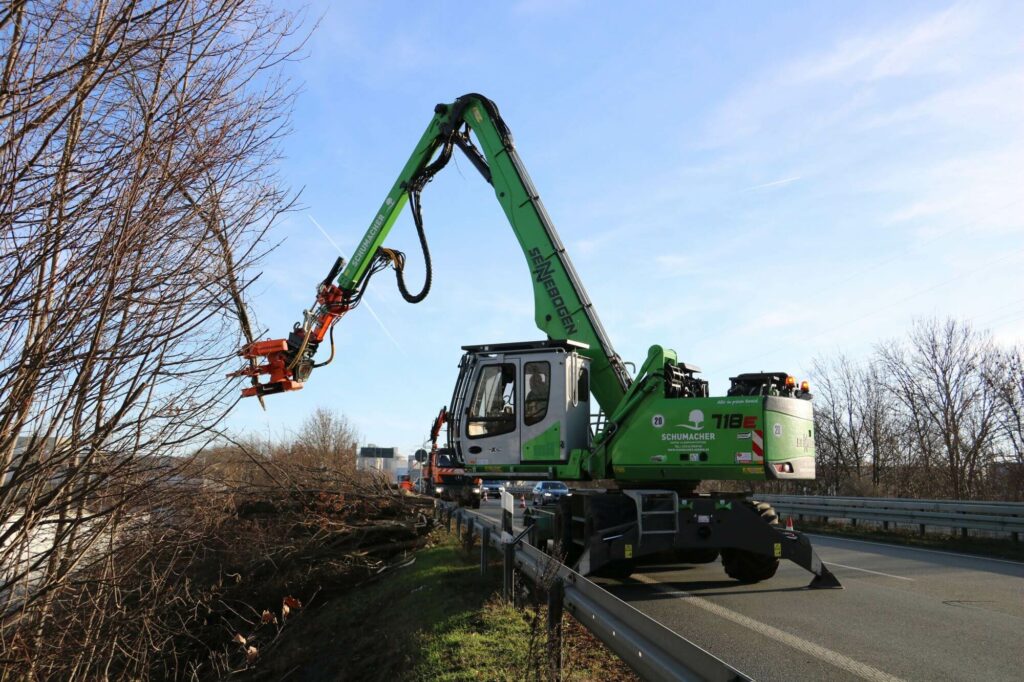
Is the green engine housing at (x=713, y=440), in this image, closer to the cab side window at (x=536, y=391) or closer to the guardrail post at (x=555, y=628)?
the cab side window at (x=536, y=391)

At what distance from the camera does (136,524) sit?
15.6 feet

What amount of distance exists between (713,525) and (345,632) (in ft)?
16.7

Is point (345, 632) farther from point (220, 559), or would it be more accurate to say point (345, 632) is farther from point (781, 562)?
point (781, 562)

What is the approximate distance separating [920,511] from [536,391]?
13580 millimetres

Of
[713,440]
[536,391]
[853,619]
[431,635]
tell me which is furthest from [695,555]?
[431,635]

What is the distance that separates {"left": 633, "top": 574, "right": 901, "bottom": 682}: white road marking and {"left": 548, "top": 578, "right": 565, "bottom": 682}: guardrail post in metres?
2.59

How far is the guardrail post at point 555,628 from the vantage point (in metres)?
4.66

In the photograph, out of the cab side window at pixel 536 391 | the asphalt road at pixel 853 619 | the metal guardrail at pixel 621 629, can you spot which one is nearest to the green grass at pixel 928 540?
the asphalt road at pixel 853 619

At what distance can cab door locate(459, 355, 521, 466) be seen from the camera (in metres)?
10.2

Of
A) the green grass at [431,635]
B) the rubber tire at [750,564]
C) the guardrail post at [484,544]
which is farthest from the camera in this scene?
the rubber tire at [750,564]

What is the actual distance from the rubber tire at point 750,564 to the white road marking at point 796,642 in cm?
99

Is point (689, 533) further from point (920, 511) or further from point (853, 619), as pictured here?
point (920, 511)

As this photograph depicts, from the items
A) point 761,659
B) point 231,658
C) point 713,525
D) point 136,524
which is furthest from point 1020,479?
point 136,524

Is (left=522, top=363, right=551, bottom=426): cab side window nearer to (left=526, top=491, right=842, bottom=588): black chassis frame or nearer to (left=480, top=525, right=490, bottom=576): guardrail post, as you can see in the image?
(left=526, top=491, right=842, bottom=588): black chassis frame
